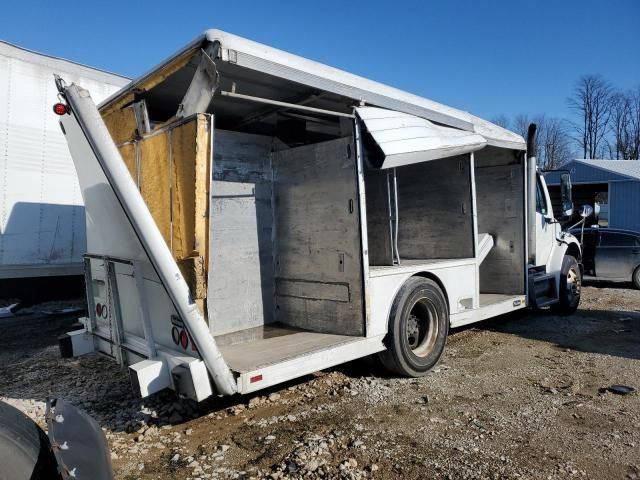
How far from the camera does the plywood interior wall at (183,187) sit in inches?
130

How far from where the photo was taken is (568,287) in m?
7.86

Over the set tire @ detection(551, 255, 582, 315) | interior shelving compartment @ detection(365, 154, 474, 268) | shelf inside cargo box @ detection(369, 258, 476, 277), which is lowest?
tire @ detection(551, 255, 582, 315)

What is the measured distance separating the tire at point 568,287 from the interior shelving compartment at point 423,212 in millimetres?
2897

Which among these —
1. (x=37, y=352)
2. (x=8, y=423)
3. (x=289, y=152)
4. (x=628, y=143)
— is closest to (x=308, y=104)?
(x=289, y=152)

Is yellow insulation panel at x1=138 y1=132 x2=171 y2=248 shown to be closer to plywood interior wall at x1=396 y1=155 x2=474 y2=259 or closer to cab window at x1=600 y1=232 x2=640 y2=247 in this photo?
plywood interior wall at x1=396 y1=155 x2=474 y2=259

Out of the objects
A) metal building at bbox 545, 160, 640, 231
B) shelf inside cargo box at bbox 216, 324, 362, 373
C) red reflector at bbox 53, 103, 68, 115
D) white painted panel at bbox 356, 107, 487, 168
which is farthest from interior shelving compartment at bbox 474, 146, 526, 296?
metal building at bbox 545, 160, 640, 231

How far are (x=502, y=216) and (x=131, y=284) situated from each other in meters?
5.34

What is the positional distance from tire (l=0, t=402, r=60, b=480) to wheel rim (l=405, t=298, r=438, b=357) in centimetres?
351

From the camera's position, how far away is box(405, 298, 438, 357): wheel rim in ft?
16.2

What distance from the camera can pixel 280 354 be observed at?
3.85 m

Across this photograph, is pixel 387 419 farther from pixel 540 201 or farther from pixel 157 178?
pixel 540 201

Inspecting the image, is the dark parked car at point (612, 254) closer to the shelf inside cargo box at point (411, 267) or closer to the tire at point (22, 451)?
the shelf inside cargo box at point (411, 267)

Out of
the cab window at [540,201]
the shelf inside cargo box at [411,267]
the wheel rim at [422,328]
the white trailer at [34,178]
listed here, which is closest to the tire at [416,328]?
the wheel rim at [422,328]

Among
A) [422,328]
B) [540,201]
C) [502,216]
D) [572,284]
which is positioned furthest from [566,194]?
[422,328]
